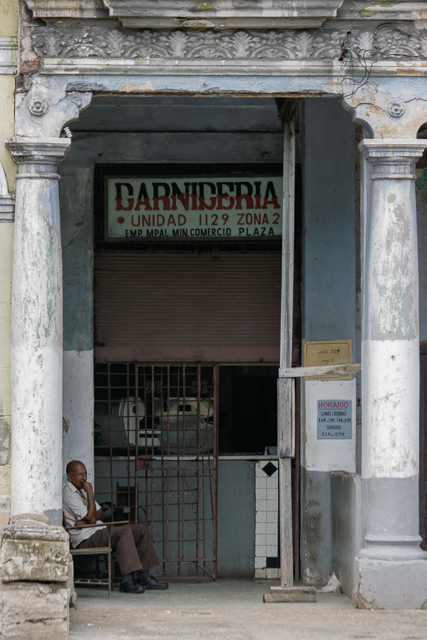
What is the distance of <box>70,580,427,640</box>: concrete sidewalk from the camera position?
609 centimetres

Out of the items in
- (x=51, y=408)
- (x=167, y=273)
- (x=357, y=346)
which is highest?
(x=167, y=273)

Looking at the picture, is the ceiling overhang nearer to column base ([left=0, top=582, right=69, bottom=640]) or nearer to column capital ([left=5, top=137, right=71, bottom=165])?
column capital ([left=5, top=137, right=71, bottom=165])

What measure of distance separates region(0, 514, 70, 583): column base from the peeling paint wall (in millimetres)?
1352

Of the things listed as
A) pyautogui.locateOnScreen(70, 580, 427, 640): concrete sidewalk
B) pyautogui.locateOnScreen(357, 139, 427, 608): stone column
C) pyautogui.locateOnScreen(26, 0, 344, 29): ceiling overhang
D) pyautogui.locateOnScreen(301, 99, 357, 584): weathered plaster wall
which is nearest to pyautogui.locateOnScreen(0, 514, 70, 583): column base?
pyautogui.locateOnScreen(70, 580, 427, 640): concrete sidewalk

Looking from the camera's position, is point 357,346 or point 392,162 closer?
point 392,162

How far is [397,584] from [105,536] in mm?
2726

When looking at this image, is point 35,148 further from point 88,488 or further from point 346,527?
point 346,527

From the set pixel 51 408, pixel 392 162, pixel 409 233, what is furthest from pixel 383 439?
pixel 51 408

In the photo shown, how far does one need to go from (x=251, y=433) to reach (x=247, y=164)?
289cm

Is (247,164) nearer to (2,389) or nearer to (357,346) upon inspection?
(357,346)

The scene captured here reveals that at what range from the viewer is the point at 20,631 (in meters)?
5.51

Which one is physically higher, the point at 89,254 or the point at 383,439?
the point at 89,254

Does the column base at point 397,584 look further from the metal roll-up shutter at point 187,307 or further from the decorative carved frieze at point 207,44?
the decorative carved frieze at point 207,44

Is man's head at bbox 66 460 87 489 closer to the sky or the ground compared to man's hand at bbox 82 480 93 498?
closer to the sky
